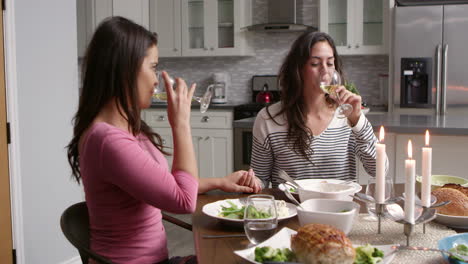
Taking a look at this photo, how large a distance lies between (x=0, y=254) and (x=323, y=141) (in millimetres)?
1824

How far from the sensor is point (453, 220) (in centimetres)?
142

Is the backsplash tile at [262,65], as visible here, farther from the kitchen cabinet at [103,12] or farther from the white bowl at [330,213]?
the white bowl at [330,213]

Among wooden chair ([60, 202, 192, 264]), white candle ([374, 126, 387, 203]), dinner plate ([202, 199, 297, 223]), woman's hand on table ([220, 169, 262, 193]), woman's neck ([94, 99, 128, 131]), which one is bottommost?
wooden chair ([60, 202, 192, 264])

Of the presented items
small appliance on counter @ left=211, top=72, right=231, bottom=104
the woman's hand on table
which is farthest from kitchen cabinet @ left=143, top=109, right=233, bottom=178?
the woman's hand on table

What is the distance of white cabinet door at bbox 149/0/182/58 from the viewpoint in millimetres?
5461

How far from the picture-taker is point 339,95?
6.78 ft

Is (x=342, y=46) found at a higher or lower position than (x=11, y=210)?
higher

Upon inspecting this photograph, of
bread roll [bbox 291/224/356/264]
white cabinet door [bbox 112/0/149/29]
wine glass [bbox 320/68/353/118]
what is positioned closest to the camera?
bread roll [bbox 291/224/356/264]

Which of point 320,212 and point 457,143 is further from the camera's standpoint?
point 457,143

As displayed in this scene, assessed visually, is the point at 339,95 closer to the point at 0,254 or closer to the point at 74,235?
the point at 74,235

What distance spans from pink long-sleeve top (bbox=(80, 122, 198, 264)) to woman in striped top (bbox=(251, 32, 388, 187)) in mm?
810

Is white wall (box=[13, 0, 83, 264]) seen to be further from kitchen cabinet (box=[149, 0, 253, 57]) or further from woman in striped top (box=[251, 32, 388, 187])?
kitchen cabinet (box=[149, 0, 253, 57])

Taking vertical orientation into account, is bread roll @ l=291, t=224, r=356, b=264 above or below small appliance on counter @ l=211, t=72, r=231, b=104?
below

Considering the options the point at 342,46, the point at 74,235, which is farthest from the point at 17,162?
the point at 342,46
